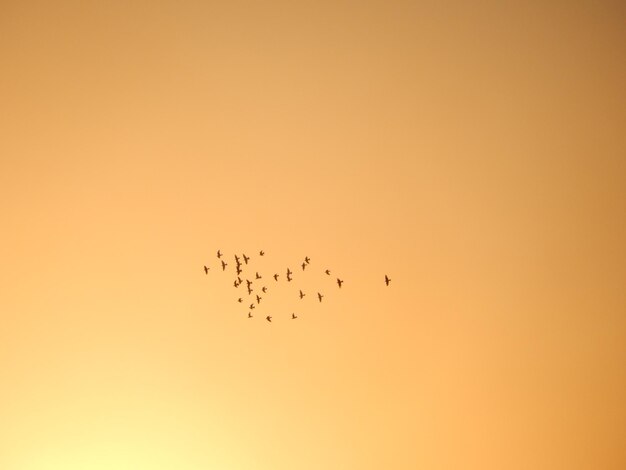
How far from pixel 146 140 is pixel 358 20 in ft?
3.55

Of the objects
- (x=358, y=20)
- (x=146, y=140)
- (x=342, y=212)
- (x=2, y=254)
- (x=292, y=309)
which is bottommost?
(x=292, y=309)

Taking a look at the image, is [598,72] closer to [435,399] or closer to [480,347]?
[480,347]

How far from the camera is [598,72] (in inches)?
97.9

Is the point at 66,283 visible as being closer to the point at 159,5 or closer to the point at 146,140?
the point at 146,140

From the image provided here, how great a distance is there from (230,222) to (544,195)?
1.37 meters

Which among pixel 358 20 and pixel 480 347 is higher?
pixel 358 20

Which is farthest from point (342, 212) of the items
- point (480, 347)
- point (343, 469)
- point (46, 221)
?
point (46, 221)

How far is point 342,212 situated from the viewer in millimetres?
2461

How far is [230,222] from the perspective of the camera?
245cm

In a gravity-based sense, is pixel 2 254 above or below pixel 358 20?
below

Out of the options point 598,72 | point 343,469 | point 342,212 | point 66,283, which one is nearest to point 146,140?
point 66,283

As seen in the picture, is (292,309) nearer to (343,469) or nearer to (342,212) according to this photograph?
(342,212)

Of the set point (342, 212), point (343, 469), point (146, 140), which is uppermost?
point (146, 140)

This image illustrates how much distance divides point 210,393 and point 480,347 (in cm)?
117
